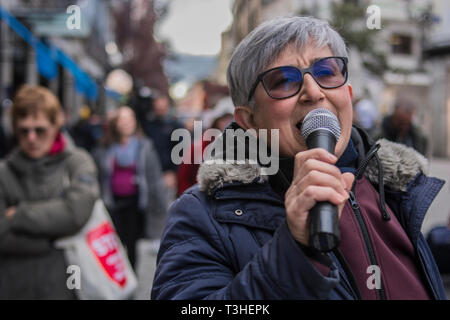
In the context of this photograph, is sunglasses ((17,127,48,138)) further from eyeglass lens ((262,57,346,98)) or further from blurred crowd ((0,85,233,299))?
eyeglass lens ((262,57,346,98))

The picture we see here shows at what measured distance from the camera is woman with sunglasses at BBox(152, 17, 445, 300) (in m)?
1.16

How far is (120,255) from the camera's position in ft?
9.82

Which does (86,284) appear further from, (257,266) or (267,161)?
(257,266)

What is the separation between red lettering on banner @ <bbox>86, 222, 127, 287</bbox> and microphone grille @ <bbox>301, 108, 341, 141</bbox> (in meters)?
1.82

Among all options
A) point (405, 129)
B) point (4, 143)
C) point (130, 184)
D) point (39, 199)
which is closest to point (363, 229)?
point (39, 199)

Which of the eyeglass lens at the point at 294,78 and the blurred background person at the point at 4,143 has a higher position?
the eyeglass lens at the point at 294,78

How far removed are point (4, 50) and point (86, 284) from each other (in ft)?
32.7

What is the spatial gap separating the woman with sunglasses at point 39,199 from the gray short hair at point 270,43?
1453mm

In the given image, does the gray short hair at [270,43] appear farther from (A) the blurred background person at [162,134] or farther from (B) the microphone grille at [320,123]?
(A) the blurred background person at [162,134]

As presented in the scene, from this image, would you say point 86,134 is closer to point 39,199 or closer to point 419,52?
point 39,199

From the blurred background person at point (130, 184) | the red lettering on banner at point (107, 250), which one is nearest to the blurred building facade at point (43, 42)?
the red lettering on banner at point (107, 250)

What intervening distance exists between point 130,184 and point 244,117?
13.7 feet

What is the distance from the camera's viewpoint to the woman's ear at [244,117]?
1.52 meters
